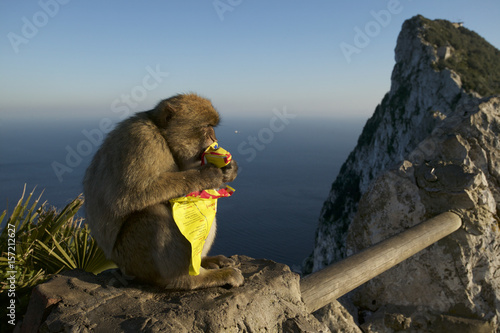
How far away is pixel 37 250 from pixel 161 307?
1.31 metres

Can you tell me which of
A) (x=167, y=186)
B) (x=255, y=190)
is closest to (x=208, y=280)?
(x=167, y=186)

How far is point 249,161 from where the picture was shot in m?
87.4

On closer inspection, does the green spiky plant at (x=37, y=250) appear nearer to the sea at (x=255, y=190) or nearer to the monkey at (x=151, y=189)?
the monkey at (x=151, y=189)

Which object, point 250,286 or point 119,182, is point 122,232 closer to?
point 119,182

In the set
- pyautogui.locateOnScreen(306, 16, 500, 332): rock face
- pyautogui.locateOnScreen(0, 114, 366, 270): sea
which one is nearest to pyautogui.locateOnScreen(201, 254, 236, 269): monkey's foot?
→ pyautogui.locateOnScreen(306, 16, 500, 332): rock face

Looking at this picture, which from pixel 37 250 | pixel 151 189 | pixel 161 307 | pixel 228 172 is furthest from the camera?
pixel 37 250

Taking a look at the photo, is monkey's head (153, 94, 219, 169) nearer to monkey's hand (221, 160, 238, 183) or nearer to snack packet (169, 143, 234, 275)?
snack packet (169, 143, 234, 275)

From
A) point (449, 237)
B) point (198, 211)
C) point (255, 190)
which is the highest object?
point (449, 237)

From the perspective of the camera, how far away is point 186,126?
5.87 ft

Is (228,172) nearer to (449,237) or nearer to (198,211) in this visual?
(198,211)

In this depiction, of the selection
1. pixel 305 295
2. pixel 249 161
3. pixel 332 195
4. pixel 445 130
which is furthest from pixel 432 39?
pixel 249 161

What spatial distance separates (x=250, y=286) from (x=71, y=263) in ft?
4.56

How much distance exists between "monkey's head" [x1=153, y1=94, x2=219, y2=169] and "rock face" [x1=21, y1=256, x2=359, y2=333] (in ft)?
2.25

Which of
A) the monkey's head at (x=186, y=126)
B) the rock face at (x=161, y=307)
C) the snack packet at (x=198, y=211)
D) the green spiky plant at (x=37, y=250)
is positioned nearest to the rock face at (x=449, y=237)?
the rock face at (x=161, y=307)
